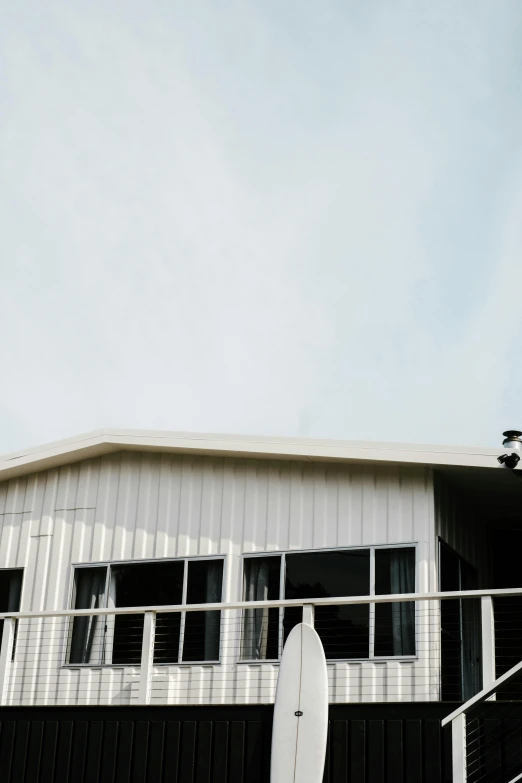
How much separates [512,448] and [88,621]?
540cm

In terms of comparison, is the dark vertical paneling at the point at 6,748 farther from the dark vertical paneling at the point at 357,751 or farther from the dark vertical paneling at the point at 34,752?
the dark vertical paneling at the point at 357,751

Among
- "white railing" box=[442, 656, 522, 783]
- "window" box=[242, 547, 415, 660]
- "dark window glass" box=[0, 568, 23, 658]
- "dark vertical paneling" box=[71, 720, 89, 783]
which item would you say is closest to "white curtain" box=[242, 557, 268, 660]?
"window" box=[242, 547, 415, 660]

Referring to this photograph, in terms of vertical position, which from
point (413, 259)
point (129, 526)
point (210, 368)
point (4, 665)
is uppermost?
point (413, 259)

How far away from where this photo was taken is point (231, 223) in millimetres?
21797

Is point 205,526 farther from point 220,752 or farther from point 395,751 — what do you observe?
point 395,751

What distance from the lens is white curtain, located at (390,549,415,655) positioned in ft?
35.4

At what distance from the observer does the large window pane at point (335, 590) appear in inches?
437

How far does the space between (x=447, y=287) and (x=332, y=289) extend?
2.95 metres

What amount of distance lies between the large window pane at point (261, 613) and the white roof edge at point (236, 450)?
1.27m

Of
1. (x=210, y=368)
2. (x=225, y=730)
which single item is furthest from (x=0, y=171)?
(x=225, y=730)

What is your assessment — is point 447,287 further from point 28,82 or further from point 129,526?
point 129,526

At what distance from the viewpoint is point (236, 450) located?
11945 millimetres

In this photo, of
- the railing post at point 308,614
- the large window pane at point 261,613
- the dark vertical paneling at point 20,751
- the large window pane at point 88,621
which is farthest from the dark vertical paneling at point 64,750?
the railing post at point 308,614

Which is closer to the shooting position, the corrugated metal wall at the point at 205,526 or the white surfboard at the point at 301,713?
the white surfboard at the point at 301,713
